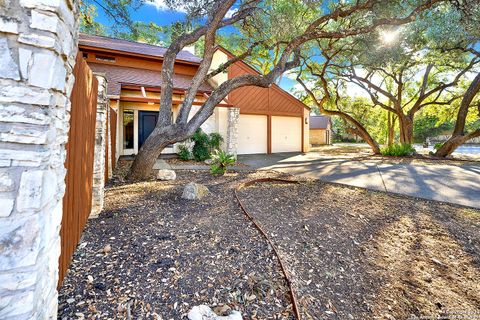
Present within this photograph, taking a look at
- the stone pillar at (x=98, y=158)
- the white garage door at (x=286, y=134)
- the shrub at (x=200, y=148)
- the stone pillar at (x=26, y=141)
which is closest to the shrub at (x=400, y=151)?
the white garage door at (x=286, y=134)

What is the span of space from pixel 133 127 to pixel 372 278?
33.4 feet

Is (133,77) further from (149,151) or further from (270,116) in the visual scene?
(270,116)

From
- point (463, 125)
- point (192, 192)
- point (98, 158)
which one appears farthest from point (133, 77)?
point (463, 125)

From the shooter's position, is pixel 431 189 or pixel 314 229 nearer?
pixel 314 229

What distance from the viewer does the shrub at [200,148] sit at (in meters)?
9.81

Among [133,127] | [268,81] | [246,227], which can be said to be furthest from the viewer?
[133,127]

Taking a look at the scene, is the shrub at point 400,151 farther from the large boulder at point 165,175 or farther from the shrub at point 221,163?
the large boulder at point 165,175

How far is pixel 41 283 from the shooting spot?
121 cm

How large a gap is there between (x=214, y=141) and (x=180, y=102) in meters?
2.14

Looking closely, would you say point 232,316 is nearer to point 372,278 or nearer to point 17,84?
point 372,278

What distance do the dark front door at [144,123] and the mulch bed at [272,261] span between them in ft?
22.2

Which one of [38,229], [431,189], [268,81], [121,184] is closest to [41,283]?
[38,229]

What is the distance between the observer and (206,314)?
70.9 inches

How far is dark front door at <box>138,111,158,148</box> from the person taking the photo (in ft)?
34.4
